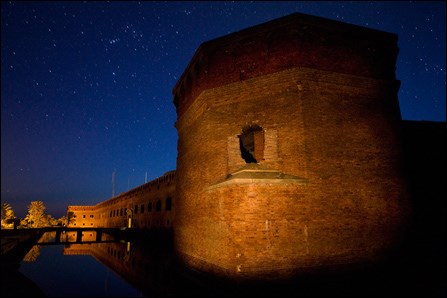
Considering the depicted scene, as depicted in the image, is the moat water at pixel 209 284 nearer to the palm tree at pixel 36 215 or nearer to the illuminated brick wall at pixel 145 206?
the illuminated brick wall at pixel 145 206

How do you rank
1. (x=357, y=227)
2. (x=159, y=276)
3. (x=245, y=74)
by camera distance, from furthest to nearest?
(x=159, y=276) < (x=245, y=74) < (x=357, y=227)

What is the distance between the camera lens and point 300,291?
6363 mm

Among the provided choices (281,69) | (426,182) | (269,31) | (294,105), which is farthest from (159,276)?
(426,182)

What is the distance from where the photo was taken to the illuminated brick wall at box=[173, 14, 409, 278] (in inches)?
271

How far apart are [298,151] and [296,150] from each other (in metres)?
0.06

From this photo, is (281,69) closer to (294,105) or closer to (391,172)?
(294,105)

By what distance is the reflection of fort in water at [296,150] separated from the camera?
6895 mm

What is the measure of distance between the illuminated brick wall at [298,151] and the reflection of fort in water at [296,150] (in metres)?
0.03

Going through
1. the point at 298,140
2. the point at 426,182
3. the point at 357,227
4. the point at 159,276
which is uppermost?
the point at 298,140

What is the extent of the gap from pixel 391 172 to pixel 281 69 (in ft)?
14.8

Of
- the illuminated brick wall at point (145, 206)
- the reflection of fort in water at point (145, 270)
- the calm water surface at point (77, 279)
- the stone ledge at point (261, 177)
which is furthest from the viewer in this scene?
the illuminated brick wall at point (145, 206)

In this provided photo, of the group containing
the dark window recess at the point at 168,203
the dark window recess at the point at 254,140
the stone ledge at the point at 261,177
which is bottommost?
the dark window recess at the point at 168,203

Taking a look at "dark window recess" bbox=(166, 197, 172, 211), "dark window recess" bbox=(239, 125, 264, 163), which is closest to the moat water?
"dark window recess" bbox=(239, 125, 264, 163)

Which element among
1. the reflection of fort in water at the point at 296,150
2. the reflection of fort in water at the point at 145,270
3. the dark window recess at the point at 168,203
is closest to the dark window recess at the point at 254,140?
the reflection of fort in water at the point at 296,150
